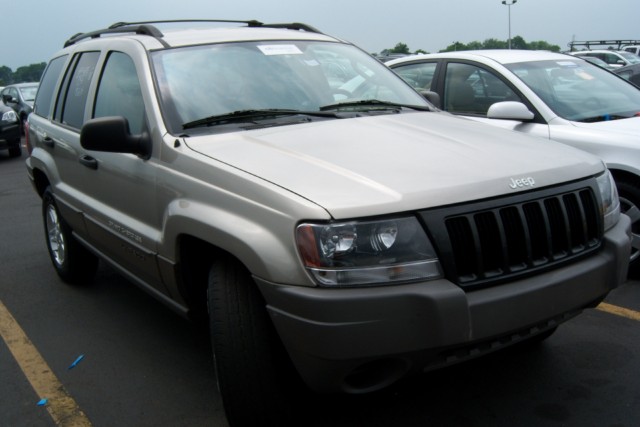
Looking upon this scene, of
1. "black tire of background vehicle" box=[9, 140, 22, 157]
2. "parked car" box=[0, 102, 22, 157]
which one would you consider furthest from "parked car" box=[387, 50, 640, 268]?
"black tire of background vehicle" box=[9, 140, 22, 157]

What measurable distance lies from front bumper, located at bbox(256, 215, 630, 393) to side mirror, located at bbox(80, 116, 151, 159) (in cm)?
122

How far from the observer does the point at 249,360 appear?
260cm

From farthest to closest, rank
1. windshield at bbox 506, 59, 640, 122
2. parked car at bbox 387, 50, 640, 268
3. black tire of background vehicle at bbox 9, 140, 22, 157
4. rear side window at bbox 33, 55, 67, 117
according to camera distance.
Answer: black tire of background vehicle at bbox 9, 140, 22, 157
windshield at bbox 506, 59, 640, 122
rear side window at bbox 33, 55, 67, 117
parked car at bbox 387, 50, 640, 268

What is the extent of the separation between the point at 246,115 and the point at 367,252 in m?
1.31

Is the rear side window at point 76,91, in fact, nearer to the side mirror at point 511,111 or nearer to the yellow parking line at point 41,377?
the yellow parking line at point 41,377

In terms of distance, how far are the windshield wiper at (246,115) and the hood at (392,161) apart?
17cm

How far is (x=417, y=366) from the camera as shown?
246 centimetres

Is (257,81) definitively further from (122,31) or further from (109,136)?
(122,31)

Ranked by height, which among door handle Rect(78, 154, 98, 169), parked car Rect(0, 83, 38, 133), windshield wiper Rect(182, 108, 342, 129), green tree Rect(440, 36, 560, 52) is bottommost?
green tree Rect(440, 36, 560, 52)

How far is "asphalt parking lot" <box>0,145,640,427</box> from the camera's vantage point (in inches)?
122

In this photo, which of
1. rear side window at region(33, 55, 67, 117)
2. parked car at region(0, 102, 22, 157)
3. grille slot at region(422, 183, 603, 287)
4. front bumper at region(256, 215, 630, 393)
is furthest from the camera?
parked car at region(0, 102, 22, 157)

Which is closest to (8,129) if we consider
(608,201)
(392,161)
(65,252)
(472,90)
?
(65,252)

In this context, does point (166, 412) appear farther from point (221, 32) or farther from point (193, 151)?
point (221, 32)

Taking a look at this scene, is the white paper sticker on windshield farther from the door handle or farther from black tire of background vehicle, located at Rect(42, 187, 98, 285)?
black tire of background vehicle, located at Rect(42, 187, 98, 285)
